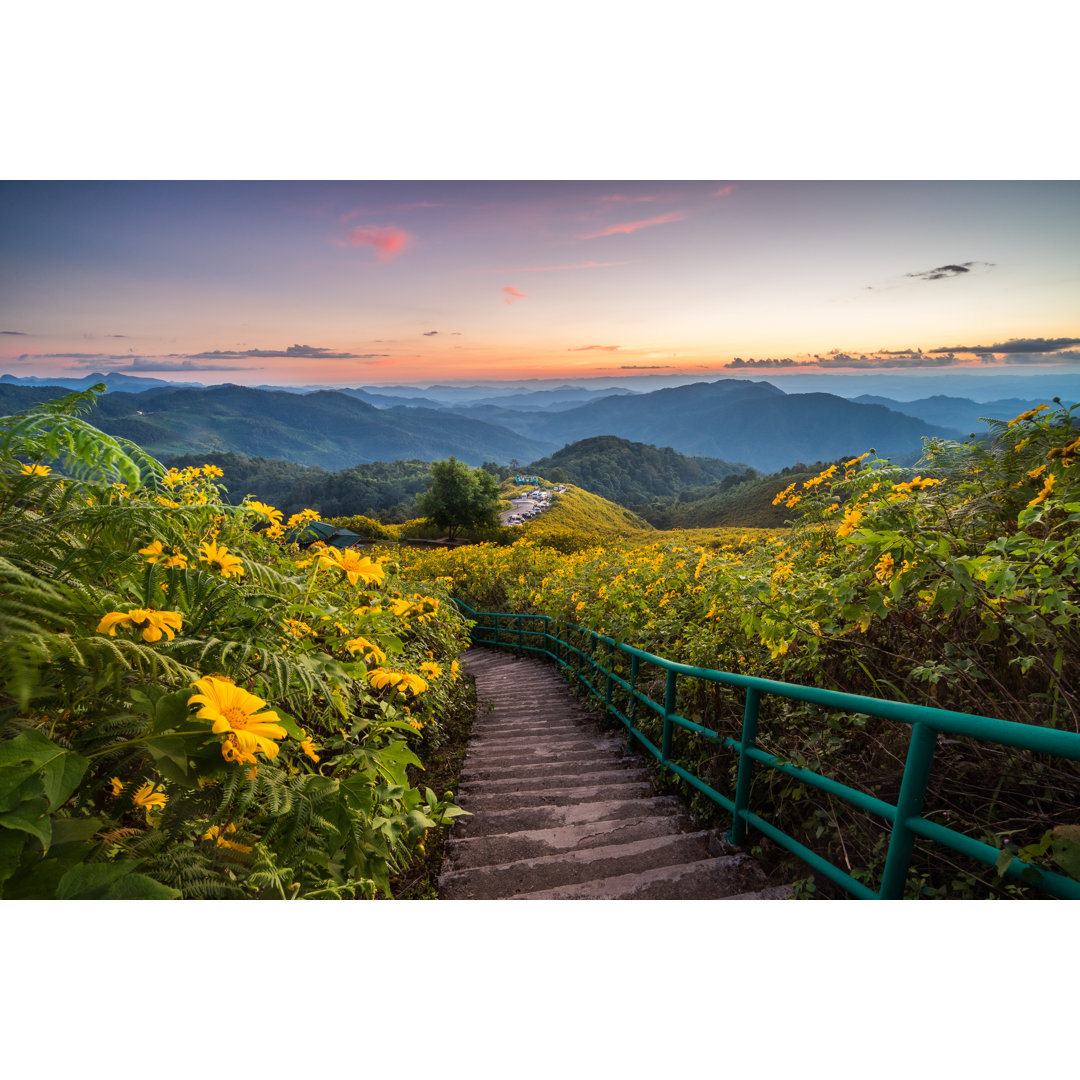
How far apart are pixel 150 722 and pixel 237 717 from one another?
17 cm

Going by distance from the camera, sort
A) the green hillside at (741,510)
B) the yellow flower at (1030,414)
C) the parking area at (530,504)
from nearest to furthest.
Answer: the yellow flower at (1030,414) → the green hillside at (741,510) → the parking area at (530,504)

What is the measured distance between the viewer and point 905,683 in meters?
1.77

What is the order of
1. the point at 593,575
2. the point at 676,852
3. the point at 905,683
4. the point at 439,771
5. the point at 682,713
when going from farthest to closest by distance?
1. the point at 593,575
2. the point at 439,771
3. the point at 682,713
4. the point at 676,852
5. the point at 905,683

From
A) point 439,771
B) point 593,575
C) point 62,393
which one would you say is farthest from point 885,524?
point 593,575

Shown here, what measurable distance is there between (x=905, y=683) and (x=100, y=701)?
236cm

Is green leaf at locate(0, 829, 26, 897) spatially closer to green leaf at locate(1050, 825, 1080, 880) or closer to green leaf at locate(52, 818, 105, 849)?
green leaf at locate(52, 818, 105, 849)

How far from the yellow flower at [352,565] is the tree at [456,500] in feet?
93.2

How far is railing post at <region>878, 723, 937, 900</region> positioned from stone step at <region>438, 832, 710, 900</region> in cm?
90

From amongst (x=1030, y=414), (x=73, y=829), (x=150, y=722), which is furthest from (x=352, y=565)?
(x=1030, y=414)

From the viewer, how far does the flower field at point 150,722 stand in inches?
34.9

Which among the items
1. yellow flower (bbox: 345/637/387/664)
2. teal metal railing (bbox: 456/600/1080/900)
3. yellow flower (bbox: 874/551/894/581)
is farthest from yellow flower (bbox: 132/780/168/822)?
yellow flower (bbox: 874/551/894/581)

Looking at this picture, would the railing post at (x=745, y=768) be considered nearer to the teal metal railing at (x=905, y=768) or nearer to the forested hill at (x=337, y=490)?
the teal metal railing at (x=905, y=768)

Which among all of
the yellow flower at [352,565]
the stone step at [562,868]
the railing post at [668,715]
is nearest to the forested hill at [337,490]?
the railing post at [668,715]

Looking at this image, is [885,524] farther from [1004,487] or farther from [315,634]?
[315,634]
